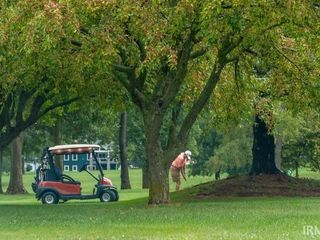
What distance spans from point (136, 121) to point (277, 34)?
42.2 metres

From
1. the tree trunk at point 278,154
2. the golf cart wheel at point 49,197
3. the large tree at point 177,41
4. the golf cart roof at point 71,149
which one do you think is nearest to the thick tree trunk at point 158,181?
the large tree at point 177,41

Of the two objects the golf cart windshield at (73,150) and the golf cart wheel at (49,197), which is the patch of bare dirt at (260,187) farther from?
the golf cart wheel at (49,197)

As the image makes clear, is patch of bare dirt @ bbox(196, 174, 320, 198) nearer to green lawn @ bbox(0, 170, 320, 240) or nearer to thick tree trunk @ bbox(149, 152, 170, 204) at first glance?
green lawn @ bbox(0, 170, 320, 240)

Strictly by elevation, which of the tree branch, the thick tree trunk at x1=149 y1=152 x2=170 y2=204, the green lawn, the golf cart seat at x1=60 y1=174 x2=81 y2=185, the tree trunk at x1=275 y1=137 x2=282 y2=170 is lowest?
the green lawn

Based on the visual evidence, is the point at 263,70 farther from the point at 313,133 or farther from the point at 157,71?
the point at 313,133

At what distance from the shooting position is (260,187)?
33.8 metres

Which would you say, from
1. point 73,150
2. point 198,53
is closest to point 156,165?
point 198,53

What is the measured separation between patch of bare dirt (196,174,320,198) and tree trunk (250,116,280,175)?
19.2 inches

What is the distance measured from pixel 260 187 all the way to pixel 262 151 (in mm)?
2838

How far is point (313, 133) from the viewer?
49938mm

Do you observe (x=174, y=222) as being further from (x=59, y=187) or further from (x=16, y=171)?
(x=16, y=171)

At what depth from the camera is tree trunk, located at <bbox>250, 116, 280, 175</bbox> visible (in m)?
35.9

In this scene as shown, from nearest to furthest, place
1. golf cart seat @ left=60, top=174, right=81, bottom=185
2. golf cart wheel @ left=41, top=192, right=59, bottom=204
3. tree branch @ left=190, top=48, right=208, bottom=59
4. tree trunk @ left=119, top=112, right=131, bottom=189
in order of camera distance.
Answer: tree branch @ left=190, top=48, right=208, bottom=59, golf cart wheel @ left=41, top=192, right=59, bottom=204, golf cart seat @ left=60, top=174, right=81, bottom=185, tree trunk @ left=119, top=112, right=131, bottom=189

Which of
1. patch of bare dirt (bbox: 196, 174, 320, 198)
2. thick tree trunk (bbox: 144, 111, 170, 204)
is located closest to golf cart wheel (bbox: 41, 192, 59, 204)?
patch of bare dirt (bbox: 196, 174, 320, 198)
